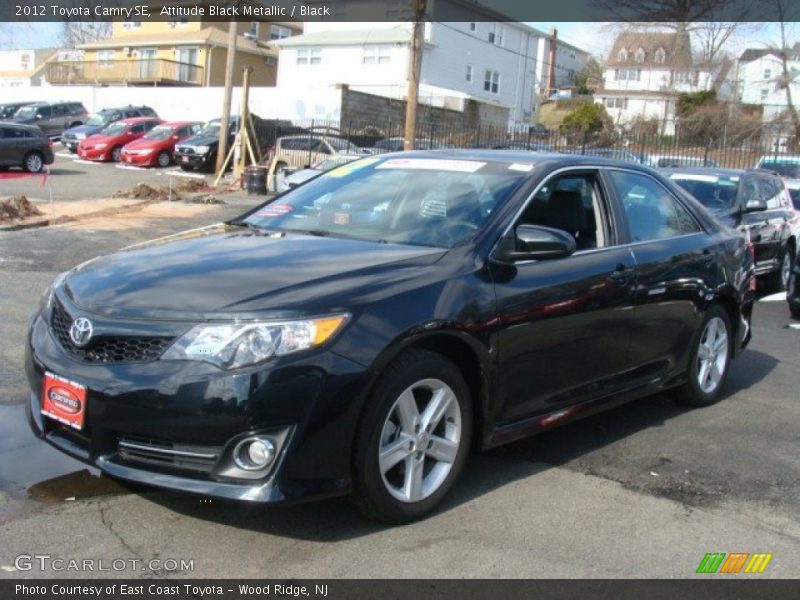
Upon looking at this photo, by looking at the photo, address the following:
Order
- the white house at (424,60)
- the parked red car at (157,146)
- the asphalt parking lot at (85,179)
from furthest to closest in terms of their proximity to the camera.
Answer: the white house at (424,60), the parked red car at (157,146), the asphalt parking lot at (85,179)

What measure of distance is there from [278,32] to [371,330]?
58.8m

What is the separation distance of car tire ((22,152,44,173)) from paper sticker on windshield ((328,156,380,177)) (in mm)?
23100

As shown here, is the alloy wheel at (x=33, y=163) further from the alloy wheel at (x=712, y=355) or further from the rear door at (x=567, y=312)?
the rear door at (x=567, y=312)

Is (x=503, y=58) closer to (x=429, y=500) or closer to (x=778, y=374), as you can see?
(x=778, y=374)

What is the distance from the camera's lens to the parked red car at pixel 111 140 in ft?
107

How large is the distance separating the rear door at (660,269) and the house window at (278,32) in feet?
184

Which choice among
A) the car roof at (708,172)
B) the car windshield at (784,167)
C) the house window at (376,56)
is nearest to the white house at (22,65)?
the house window at (376,56)

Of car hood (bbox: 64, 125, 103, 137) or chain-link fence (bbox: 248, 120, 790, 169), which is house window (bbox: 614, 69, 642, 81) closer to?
chain-link fence (bbox: 248, 120, 790, 169)

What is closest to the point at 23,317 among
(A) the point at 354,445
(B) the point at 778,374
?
(A) the point at 354,445

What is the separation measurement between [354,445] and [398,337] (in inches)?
19.4

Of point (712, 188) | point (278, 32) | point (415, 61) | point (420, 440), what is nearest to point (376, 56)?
point (278, 32)

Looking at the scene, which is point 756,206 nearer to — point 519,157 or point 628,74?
point 519,157

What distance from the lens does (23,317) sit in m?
7.91
